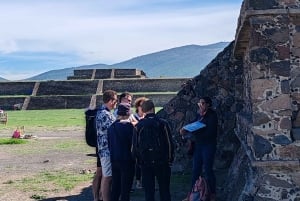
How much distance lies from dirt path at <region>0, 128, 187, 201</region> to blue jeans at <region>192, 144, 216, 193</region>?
963 mm

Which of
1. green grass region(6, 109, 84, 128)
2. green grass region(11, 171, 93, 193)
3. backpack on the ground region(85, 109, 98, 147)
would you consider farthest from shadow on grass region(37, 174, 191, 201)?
green grass region(6, 109, 84, 128)

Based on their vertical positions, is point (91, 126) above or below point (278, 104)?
below

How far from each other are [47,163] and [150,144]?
8040 mm

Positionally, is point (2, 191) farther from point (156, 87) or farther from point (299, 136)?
point (156, 87)

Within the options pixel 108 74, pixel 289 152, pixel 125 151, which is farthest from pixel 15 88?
pixel 289 152

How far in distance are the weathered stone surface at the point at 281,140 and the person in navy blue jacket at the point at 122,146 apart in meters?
2.09

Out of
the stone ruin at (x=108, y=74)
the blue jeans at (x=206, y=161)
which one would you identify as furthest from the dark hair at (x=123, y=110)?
the stone ruin at (x=108, y=74)

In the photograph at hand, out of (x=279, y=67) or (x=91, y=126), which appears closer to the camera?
(x=279, y=67)

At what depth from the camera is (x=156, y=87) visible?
186 feet

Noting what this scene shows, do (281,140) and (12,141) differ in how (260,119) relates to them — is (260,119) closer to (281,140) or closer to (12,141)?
(281,140)

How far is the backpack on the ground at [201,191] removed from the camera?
9.61 meters

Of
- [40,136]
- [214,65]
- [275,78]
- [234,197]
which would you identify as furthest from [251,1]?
[40,136]

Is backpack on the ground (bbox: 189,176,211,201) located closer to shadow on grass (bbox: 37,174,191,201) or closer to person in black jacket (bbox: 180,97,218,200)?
person in black jacket (bbox: 180,97,218,200)

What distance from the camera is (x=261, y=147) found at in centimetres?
799
